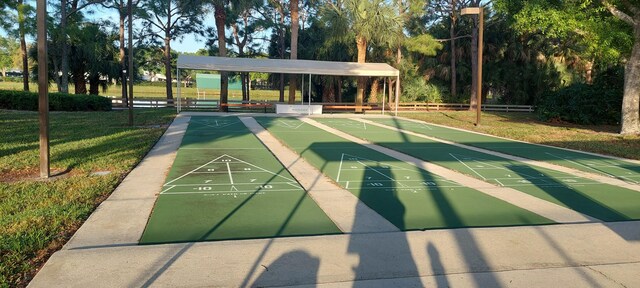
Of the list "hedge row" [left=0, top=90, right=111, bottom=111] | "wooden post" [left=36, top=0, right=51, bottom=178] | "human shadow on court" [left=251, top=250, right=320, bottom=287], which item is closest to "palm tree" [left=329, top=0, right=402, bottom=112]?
"hedge row" [left=0, top=90, right=111, bottom=111]

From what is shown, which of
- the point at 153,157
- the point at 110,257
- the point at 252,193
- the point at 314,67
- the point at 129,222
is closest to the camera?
the point at 110,257

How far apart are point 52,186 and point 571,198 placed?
911cm

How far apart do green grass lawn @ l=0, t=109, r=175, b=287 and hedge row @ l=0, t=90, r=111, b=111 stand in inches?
423

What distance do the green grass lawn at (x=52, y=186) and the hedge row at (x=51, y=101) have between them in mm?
10737

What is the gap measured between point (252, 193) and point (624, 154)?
12.2 meters

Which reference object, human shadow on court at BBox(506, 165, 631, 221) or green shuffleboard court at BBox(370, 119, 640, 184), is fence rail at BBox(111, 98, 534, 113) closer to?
green shuffleboard court at BBox(370, 119, 640, 184)

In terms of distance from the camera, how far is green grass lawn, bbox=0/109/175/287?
4922 mm

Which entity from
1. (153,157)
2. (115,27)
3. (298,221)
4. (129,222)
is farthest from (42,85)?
(115,27)

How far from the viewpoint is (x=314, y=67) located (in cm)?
3056

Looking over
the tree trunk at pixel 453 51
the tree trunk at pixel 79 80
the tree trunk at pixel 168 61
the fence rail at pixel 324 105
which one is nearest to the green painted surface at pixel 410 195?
the fence rail at pixel 324 105

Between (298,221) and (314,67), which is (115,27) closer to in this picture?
(314,67)

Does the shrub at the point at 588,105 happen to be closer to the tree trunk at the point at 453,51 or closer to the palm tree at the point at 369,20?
the tree trunk at the point at 453,51

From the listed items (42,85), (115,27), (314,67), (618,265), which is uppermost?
(115,27)

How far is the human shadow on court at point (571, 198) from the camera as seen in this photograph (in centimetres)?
712
